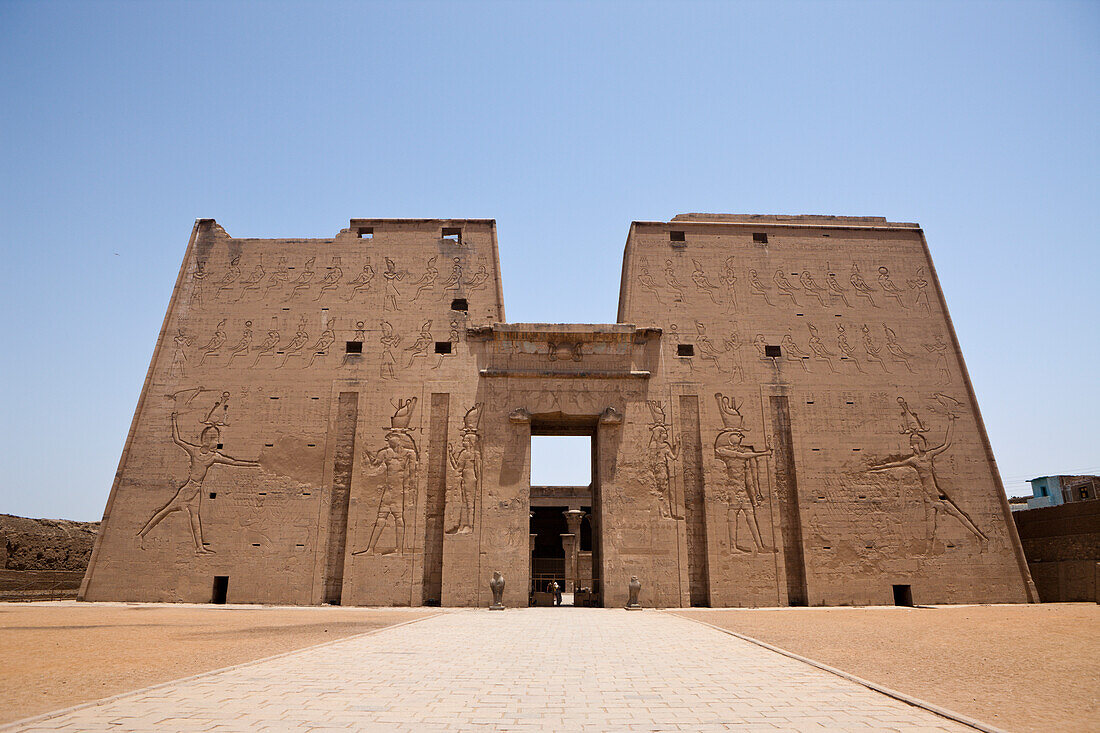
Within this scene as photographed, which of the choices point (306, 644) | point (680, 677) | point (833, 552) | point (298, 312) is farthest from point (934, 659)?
point (298, 312)

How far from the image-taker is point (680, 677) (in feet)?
18.4

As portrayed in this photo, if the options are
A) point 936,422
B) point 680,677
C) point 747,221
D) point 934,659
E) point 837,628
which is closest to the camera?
point 680,677

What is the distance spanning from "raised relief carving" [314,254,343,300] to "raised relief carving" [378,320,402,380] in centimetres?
184

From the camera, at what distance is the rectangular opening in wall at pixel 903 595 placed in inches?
599

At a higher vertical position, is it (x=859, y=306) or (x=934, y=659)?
(x=859, y=306)

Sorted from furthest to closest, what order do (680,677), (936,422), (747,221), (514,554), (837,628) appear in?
(747,221) < (936,422) < (514,554) < (837,628) < (680,677)

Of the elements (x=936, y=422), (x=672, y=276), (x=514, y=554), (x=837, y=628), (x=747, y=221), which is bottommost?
(x=837, y=628)

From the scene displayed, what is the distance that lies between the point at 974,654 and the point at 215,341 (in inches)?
671

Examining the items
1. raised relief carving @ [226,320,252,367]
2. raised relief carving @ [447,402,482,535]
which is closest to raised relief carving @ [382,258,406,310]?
raised relief carving @ [226,320,252,367]

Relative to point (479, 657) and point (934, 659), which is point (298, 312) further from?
point (934, 659)

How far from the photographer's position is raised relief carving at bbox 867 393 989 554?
1578 centimetres

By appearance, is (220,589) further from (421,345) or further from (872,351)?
(872,351)

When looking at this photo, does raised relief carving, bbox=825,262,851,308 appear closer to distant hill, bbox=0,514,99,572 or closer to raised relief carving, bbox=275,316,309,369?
raised relief carving, bbox=275,316,309,369

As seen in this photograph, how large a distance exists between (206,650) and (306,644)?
1061 mm
